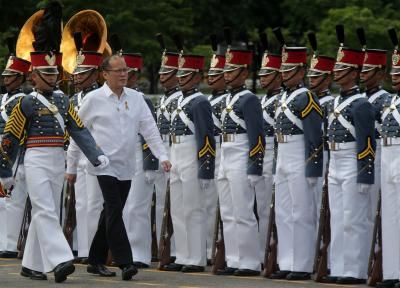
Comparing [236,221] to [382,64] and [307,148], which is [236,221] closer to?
[307,148]

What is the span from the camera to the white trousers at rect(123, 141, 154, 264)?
19391 millimetres

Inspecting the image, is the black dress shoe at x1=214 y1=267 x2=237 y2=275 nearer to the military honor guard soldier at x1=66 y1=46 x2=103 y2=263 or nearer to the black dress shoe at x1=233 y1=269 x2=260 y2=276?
the black dress shoe at x1=233 y1=269 x2=260 y2=276

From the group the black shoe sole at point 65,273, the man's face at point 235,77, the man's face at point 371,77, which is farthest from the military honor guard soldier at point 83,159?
the man's face at point 371,77

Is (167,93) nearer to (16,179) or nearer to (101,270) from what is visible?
(16,179)

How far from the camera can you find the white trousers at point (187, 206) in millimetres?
18469

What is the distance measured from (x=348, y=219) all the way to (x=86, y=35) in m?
5.39

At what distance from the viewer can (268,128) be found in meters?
18.8

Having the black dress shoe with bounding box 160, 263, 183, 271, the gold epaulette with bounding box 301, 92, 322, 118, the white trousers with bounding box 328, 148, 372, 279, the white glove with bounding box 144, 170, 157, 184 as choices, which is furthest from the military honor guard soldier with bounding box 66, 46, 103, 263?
the white trousers with bounding box 328, 148, 372, 279

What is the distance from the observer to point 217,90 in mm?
19281

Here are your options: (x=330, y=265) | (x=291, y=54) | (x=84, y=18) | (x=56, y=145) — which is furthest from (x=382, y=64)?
(x=84, y=18)

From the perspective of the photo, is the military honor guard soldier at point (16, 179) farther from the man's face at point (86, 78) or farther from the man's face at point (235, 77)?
the man's face at point (235, 77)

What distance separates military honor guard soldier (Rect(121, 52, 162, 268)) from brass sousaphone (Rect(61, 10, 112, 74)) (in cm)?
175

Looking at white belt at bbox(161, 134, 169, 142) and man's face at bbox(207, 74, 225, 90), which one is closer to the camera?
man's face at bbox(207, 74, 225, 90)

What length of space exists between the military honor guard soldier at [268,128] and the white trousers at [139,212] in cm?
149
